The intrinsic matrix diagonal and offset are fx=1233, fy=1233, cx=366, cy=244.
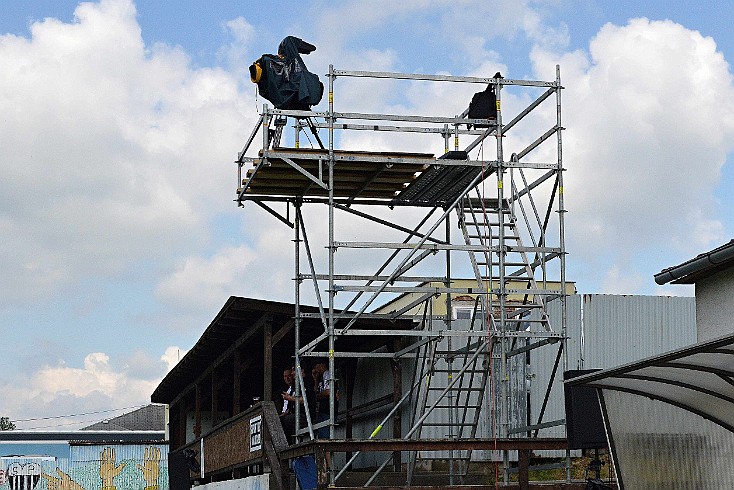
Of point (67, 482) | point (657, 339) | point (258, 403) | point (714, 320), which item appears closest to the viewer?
point (714, 320)

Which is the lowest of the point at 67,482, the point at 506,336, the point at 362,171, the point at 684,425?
the point at 67,482

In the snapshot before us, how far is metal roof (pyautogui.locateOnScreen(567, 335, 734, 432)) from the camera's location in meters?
9.43

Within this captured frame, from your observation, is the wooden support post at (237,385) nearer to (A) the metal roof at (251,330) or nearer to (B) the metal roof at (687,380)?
(A) the metal roof at (251,330)

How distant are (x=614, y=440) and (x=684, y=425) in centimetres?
93

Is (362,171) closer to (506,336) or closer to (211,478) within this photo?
(506,336)

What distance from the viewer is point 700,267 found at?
494 inches

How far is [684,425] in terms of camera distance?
11.6m

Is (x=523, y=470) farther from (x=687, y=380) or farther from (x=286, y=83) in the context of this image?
(x=286, y=83)

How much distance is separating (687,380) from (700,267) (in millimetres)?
2223

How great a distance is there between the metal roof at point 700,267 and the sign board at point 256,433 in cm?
721

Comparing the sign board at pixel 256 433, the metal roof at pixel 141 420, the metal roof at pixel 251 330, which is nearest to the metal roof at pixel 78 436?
the metal roof at pixel 141 420

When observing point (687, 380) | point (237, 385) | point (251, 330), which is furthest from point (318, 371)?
point (687, 380)

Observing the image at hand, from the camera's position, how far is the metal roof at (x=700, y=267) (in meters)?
12.1

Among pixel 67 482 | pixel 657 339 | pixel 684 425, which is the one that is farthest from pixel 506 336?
pixel 67 482
